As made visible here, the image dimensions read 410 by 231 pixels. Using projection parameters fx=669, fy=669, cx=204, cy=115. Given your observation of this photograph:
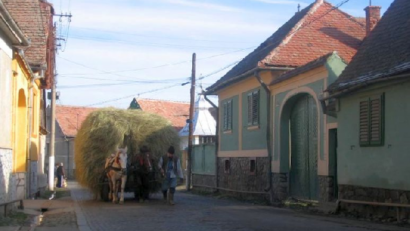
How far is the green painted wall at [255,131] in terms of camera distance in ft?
80.8

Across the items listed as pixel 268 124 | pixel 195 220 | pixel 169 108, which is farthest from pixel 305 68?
pixel 169 108

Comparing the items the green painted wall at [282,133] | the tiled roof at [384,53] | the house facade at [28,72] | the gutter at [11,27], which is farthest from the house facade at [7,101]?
the green painted wall at [282,133]

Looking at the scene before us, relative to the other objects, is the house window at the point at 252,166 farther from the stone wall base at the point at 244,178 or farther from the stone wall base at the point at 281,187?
the stone wall base at the point at 281,187

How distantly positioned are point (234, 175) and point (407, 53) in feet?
47.3

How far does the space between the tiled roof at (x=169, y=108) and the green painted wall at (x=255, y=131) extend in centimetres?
3360

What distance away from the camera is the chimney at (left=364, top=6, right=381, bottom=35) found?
23562 mm

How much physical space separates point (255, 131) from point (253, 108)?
94 centimetres

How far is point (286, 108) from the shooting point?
74.5 feet

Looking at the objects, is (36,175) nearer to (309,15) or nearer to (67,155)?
(309,15)

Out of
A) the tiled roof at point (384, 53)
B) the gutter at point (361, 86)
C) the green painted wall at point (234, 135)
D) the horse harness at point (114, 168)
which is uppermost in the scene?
the tiled roof at point (384, 53)

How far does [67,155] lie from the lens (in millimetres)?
64188

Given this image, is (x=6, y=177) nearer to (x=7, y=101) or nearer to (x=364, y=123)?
(x=7, y=101)

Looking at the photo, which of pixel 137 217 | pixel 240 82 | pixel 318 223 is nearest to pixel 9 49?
pixel 137 217

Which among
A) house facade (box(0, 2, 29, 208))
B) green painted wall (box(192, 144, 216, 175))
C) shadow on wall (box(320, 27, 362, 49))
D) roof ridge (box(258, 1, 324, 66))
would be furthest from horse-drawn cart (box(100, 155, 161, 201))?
green painted wall (box(192, 144, 216, 175))
